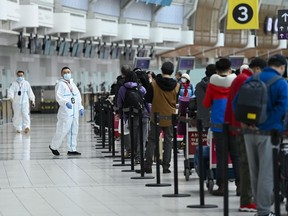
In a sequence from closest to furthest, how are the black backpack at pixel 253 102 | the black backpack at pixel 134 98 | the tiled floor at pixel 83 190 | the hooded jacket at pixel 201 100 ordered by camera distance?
the black backpack at pixel 253 102
the tiled floor at pixel 83 190
the hooded jacket at pixel 201 100
the black backpack at pixel 134 98

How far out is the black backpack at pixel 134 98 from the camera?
56.5 ft

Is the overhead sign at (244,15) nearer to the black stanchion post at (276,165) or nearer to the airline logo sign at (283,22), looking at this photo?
the airline logo sign at (283,22)

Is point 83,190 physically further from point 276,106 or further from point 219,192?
point 276,106

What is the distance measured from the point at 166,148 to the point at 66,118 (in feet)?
15.4

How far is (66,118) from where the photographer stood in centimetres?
2033

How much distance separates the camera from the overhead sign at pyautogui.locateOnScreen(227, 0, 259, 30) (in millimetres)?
24312

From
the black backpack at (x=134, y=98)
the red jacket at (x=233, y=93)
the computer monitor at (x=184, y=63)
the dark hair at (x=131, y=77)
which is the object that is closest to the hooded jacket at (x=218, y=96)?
the red jacket at (x=233, y=93)

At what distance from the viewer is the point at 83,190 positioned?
44.9 feet

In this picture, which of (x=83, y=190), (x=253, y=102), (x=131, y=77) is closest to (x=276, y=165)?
(x=253, y=102)

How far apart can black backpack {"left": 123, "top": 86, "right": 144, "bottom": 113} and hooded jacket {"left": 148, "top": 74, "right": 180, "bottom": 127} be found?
1311 mm

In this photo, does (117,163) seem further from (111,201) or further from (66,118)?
(111,201)

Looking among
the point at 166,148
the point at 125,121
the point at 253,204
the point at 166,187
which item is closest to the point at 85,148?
the point at 125,121

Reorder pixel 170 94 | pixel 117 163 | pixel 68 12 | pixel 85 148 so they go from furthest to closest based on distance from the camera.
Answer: pixel 68 12
pixel 85 148
pixel 117 163
pixel 170 94

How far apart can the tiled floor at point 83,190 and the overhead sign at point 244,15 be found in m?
5.40
